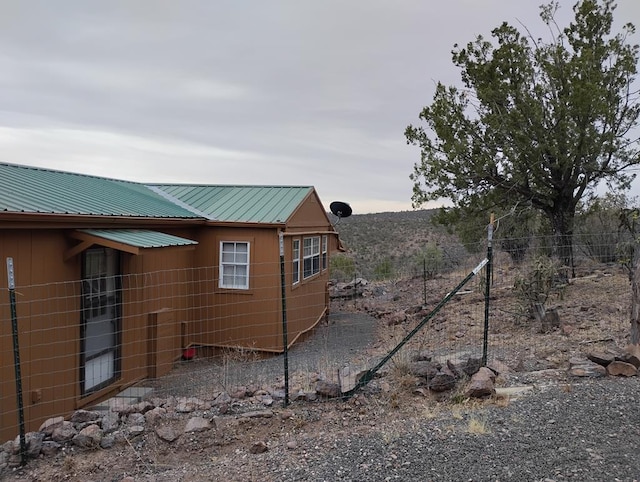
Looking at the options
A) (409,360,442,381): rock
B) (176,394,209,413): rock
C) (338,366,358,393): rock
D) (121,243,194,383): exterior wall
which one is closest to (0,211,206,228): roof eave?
(121,243,194,383): exterior wall

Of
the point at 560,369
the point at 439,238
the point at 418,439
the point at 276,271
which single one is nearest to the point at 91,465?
the point at 418,439

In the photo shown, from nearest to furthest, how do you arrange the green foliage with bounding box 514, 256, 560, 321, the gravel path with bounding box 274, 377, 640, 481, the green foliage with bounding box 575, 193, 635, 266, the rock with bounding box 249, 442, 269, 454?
the gravel path with bounding box 274, 377, 640, 481
the rock with bounding box 249, 442, 269, 454
the green foliage with bounding box 514, 256, 560, 321
the green foliage with bounding box 575, 193, 635, 266

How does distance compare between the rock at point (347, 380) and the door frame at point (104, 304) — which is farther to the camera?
the door frame at point (104, 304)

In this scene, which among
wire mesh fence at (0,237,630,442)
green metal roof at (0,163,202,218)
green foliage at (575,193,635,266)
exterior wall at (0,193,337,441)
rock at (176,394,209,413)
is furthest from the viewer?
green foliage at (575,193,635,266)

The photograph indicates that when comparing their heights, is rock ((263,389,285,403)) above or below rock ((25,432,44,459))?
above

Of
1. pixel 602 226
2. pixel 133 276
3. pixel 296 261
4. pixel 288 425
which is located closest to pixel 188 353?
pixel 133 276

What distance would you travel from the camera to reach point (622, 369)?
6156mm

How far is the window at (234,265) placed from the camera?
38.5 ft

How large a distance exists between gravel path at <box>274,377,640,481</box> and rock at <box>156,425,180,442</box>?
4.64ft

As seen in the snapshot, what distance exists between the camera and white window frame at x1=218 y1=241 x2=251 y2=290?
1173 cm

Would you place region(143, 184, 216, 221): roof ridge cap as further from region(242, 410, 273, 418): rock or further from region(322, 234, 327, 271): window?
region(242, 410, 273, 418): rock

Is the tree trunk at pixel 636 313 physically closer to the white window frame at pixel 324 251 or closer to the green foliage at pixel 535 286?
the green foliage at pixel 535 286

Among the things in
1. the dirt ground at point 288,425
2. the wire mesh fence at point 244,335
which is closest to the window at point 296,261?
the wire mesh fence at point 244,335

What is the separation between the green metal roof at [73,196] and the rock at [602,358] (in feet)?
25.0
